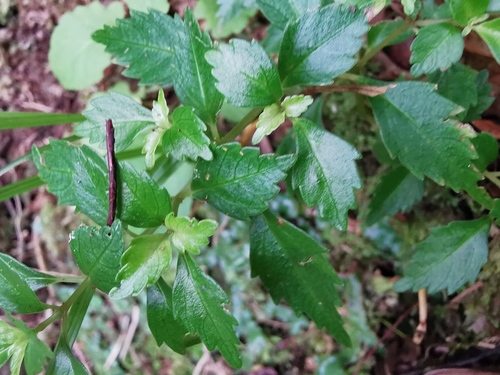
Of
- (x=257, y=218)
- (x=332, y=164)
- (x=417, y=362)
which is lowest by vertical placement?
(x=417, y=362)

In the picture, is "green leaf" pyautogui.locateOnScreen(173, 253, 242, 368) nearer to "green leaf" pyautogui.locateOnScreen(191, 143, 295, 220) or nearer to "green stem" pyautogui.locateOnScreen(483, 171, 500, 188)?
"green leaf" pyautogui.locateOnScreen(191, 143, 295, 220)

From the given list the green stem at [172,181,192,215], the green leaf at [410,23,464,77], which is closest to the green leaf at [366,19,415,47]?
the green leaf at [410,23,464,77]

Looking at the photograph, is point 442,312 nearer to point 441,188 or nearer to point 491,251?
point 491,251

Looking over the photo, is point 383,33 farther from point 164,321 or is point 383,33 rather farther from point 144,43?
point 164,321

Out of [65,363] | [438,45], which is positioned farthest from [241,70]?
[65,363]

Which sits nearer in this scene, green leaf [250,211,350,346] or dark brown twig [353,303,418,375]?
green leaf [250,211,350,346]

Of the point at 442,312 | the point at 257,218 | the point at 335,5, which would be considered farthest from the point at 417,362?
the point at 335,5
